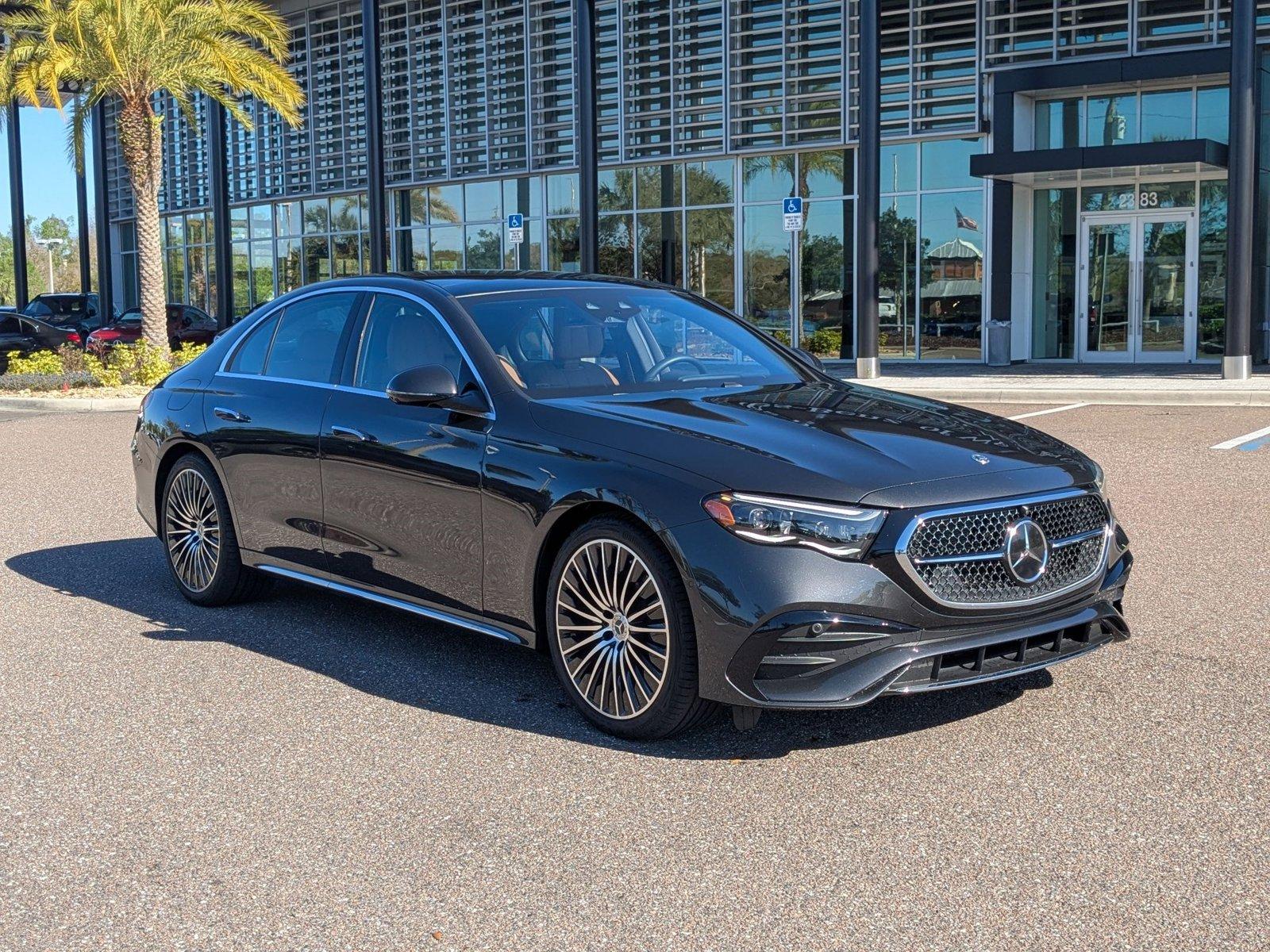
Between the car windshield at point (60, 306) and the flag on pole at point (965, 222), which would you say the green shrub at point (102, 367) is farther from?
the flag on pole at point (965, 222)

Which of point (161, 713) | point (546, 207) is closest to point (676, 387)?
point (161, 713)

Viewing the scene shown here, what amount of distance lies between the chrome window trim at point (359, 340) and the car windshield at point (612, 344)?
0.11m

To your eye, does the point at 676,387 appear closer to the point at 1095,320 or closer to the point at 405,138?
the point at 1095,320

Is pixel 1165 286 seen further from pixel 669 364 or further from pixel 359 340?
pixel 359 340

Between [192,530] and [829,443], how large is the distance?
356 cm

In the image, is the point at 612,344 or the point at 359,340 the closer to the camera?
the point at 612,344

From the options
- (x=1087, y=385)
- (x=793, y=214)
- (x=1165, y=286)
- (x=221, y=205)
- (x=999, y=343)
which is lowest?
(x=1087, y=385)

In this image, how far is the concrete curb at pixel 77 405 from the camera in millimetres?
21766

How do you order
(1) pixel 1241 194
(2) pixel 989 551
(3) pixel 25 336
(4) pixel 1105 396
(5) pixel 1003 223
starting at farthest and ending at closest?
(3) pixel 25 336 → (5) pixel 1003 223 → (1) pixel 1241 194 → (4) pixel 1105 396 → (2) pixel 989 551

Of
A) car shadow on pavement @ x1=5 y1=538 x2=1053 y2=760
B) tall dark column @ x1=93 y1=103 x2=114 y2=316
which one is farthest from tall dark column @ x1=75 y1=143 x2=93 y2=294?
car shadow on pavement @ x1=5 y1=538 x2=1053 y2=760

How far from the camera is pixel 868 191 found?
2322cm

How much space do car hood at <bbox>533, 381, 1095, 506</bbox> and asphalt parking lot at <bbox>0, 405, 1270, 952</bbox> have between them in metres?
0.86

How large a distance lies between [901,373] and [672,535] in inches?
843

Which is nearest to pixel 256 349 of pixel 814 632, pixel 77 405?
pixel 814 632
